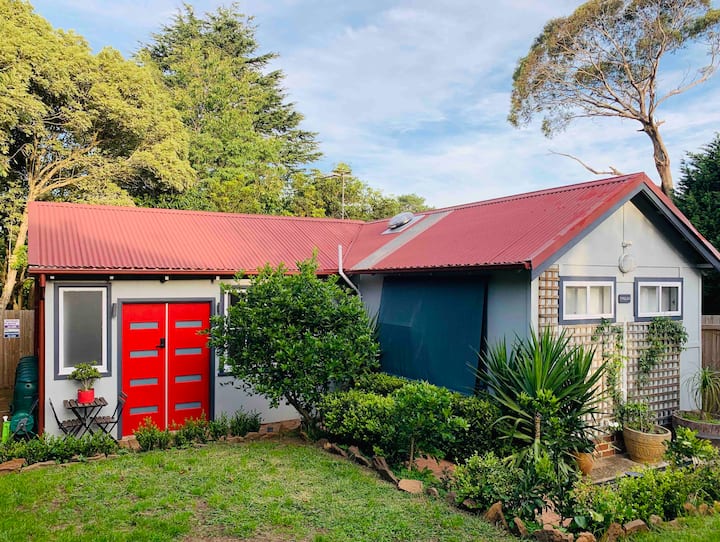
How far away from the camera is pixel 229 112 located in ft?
85.5

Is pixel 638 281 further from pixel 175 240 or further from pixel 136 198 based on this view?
pixel 136 198

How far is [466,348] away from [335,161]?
24.0 metres

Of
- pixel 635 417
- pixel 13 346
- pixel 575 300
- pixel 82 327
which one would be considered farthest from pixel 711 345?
pixel 13 346

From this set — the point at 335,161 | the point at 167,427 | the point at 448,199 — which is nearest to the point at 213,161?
the point at 335,161

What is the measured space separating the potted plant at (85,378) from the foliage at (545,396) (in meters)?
5.88

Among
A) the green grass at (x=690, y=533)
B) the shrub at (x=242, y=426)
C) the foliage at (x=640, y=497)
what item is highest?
the foliage at (x=640, y=497)

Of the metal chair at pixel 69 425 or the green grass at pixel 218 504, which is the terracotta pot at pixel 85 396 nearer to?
the metal chair at pixel 69 425

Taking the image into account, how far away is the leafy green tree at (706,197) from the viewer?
1248 centimetres

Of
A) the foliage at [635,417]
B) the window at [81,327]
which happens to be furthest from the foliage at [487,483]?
the window at [81,327]

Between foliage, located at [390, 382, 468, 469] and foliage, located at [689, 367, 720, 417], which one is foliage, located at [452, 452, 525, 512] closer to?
foliage, located at [390, 382, 468, 469]

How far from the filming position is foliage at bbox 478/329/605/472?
21.5ft

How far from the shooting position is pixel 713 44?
19.7 m

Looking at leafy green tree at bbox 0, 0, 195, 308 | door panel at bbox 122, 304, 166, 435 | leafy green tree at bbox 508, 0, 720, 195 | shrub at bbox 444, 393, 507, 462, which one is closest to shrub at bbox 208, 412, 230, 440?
door panel at bbox 122, 304, 166, 435

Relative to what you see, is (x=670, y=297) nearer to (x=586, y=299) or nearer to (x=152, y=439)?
(x=586, y=299)
